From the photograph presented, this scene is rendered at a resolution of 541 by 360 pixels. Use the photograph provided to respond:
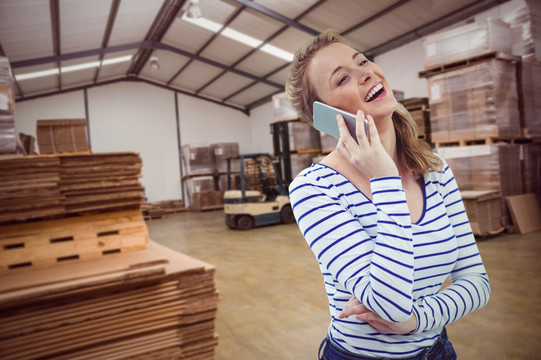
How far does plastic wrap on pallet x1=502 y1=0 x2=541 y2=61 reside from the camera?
7.40 metres

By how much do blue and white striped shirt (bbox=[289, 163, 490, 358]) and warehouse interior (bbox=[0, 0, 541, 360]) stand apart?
136cm

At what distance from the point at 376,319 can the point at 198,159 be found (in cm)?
1779

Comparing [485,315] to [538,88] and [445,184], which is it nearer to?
[445,184]

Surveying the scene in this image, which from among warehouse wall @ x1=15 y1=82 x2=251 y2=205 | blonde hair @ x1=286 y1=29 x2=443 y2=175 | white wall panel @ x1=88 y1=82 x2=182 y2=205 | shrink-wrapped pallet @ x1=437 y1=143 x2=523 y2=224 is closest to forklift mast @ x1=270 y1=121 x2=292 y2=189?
shrink-wrapped pallet @ x1=437 y1=143 x2=523 y2=224

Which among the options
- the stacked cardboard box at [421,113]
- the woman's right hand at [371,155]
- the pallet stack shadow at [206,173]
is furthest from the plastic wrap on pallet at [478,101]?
the pallet stack shadow at [206,173]

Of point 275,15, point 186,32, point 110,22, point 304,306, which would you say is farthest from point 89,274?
point 186,32

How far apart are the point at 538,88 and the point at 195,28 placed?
32.4 ft

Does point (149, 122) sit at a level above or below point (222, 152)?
above

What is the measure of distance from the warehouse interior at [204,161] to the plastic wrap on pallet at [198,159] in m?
0.11

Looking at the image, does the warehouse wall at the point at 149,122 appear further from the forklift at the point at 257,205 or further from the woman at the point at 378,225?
the woman at the point at 378,225

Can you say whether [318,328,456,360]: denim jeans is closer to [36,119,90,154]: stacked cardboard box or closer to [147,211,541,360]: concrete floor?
[147,211,541,360]: concrete floor

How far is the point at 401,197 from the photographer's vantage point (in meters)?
1.05

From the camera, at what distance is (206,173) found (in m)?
18.5

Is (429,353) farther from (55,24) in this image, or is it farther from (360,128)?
(55,24)
